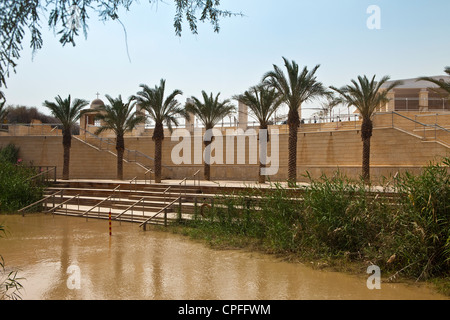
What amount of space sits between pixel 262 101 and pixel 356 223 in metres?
14.4

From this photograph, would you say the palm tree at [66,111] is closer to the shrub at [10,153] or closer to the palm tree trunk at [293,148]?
the shrub at [10,153]

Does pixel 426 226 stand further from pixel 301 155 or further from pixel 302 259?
pixel 301 155

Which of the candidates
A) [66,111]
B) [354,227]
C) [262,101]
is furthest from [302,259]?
[66,111]

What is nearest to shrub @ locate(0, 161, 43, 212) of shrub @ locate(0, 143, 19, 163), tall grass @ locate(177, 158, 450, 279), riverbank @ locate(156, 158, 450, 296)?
shrub @ locate(0, 143, 19, 163)

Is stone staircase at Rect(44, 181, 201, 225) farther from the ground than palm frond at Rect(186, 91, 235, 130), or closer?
closer

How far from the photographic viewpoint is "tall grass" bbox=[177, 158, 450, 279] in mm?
9055

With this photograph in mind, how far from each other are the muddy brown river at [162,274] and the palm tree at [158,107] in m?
13.0

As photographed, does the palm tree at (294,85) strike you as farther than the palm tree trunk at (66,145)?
No

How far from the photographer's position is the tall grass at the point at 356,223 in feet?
29.7

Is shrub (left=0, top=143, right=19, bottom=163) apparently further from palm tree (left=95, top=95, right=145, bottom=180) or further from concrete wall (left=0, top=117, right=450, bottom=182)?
palm tree (left=95, top=95, right=145, bottom=180)

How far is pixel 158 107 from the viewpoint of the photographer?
25.8 meters

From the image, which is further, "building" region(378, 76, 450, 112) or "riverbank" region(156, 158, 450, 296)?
"building" region(378, 76, 450, 112)

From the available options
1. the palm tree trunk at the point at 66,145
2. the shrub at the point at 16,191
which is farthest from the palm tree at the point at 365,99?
the palm tree trunk at the point at 66,145

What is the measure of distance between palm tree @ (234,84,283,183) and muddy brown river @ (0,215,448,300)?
12239 mm
